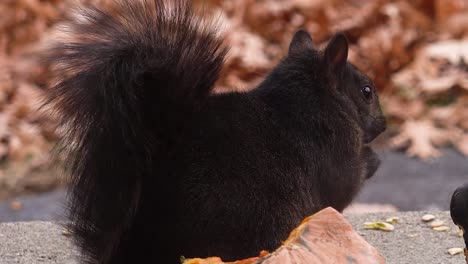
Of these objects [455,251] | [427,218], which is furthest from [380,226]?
[455,251]

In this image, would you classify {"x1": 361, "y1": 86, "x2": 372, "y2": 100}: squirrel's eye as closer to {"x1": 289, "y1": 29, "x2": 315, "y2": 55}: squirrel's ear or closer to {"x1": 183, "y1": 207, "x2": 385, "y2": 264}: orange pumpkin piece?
{"x1": 289, "y1": 29, "x2": 315, "y2": 55}: squirrel's ear

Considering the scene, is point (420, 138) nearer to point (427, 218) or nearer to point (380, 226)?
point (427, 218)

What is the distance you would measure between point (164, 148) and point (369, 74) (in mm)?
3743

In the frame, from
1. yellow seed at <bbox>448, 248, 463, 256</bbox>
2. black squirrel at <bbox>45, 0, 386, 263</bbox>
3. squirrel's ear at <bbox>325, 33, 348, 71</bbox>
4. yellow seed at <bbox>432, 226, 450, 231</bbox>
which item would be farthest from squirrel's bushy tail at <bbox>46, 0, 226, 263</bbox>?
yellow seed at <bbox>432, 226, 450, 231</bbox>

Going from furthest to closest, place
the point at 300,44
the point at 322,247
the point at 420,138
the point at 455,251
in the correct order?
the point at 420,138, the point at 300,44, the point at 455,251, the point at 322,247

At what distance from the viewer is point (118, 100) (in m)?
2.19

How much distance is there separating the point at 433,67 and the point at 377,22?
0.56m

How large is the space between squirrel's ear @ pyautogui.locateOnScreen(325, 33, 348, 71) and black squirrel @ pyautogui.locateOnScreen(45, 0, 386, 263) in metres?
0.30

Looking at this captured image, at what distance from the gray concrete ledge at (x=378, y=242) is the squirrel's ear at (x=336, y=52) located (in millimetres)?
591

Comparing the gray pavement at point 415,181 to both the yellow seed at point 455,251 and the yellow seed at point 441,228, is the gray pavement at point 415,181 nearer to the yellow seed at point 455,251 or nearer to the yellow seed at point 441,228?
the yellow seed at point 441,228

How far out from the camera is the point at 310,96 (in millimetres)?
2646

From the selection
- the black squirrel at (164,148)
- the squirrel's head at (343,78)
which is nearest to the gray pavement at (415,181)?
the squirrel's head at (343,78)

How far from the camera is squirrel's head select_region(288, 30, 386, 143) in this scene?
8.83ft

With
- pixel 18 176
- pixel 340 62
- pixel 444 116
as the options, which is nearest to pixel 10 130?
pixel 18 176
